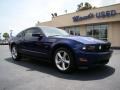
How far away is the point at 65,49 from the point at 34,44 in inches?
58.6

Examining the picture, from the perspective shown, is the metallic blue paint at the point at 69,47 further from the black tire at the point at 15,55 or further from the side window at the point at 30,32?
the black tire at the point at 15,55

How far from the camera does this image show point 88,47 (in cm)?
471

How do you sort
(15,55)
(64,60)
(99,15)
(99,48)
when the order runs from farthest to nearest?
(99,15) < (15,55) < (64,60) < (99,48)

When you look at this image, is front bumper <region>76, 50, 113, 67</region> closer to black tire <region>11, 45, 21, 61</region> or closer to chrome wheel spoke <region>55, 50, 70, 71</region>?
chrome wheel spoke <region>55, 50, 70, 71</region>

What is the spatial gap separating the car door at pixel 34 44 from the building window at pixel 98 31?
14.9 m

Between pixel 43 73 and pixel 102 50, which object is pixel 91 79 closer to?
pixel 102 50

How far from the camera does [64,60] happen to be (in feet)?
17.0

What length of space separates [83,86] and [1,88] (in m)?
1.86

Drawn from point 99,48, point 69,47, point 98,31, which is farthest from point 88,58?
point 98,31

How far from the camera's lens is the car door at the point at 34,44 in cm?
579

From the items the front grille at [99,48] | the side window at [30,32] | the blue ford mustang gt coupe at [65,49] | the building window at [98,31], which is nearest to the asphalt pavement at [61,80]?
the blue ford mustang gt coupe at [65,49]

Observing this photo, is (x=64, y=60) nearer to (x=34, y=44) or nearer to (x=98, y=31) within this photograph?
(x=34, y=44)

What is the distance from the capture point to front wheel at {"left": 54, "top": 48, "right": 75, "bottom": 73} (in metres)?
4.89

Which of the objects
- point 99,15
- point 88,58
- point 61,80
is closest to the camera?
point 61,80
